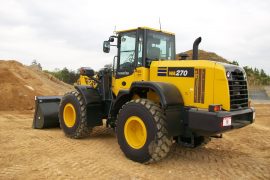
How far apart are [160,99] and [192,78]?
0.69m

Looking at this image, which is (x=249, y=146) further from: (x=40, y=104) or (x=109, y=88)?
(x=40, y=104)

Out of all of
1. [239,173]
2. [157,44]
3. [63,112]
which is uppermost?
[157,44]

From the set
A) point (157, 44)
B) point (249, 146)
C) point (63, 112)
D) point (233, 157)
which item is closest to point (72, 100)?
point (63, 112)

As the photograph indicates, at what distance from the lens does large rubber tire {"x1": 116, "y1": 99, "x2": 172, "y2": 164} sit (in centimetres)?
588

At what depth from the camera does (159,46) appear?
24.2 feet

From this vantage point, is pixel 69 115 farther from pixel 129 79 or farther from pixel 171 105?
pixel 171 105

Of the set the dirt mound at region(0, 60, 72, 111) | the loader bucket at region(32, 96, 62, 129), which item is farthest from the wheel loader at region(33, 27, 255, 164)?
the dirt mound at region(0, 60, 72, 111)

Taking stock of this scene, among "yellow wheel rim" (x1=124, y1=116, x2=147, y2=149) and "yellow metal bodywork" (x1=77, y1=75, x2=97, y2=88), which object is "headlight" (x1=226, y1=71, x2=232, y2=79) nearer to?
"yellow wheel rim" (x1=124, y1=116, x2=147, y2=149)

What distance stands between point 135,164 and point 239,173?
1.82 meters

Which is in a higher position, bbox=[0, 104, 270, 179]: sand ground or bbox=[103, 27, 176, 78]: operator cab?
bbox=[103, 27, 176, 78]: operator cab

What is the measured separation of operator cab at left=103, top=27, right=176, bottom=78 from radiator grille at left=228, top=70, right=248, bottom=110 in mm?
1752

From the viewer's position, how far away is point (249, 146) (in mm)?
8367

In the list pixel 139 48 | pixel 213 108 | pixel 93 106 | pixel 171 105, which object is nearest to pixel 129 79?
pixel 139 48

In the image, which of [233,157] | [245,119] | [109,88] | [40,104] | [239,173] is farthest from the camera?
[40,104]
